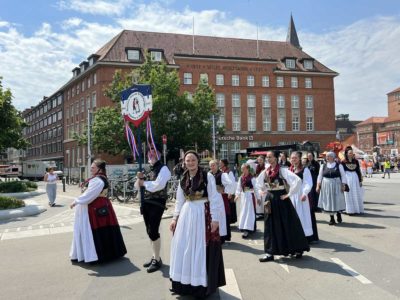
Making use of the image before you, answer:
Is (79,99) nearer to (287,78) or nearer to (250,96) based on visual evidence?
(250,96)

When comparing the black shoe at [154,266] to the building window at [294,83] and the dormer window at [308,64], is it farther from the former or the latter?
the dormer window at [308,64]

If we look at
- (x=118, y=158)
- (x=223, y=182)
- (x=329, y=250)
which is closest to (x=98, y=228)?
(x=223, y=182)

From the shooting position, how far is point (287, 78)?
204 feet

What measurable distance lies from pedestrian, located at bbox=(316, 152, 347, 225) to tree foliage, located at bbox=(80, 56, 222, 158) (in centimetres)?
2703

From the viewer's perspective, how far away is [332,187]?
449 inches

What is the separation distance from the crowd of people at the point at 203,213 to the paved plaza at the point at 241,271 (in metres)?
0.33

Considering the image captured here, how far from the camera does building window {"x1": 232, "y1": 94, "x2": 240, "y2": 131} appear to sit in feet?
197

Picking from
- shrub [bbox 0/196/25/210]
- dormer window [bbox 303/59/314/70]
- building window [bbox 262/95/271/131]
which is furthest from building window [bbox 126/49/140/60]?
shrub [bbox 0/196/25/210]

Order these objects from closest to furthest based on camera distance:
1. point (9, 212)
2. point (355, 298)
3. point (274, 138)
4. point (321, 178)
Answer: point (355, 298)
point (321, 178)
point (9, 212)
point (274, 138)

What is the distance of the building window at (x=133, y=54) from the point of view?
54.4 meters

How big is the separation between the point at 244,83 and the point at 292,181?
177ft

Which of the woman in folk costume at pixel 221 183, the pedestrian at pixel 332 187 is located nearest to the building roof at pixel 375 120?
the pedestrian at pixel 332 187

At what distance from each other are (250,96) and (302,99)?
8.34 meters

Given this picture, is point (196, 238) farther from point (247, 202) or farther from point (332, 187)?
point (332, 187)
